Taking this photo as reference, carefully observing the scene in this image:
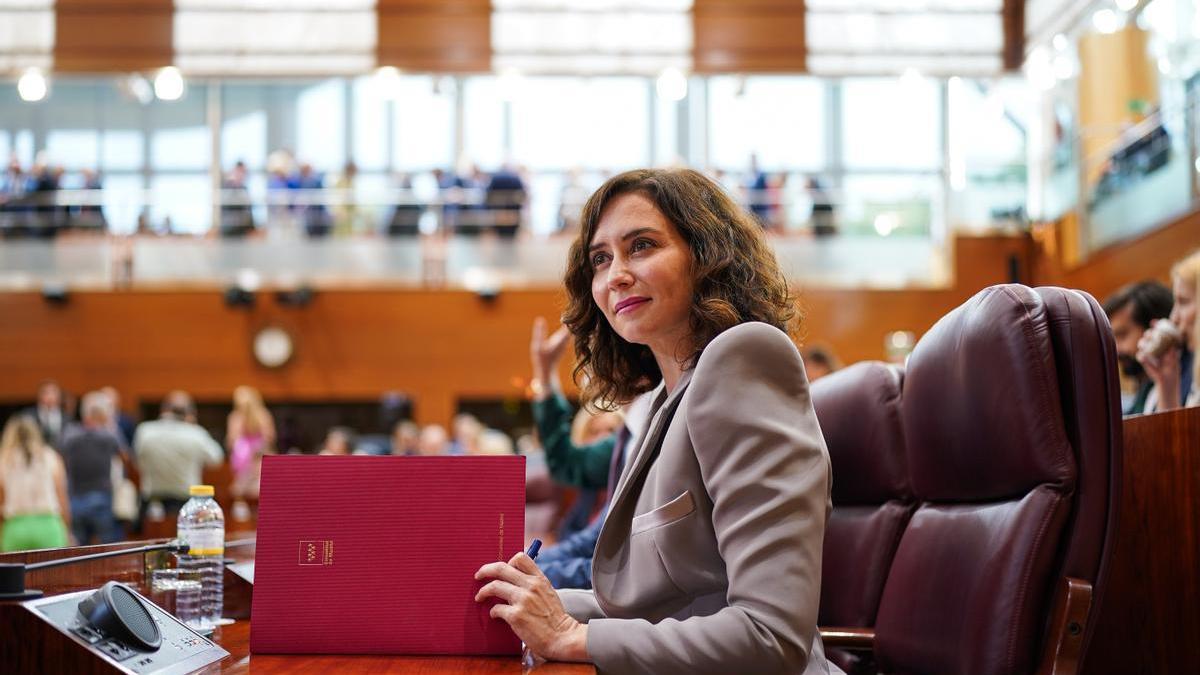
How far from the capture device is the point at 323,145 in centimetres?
1833

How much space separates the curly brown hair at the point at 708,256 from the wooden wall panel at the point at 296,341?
33.3 feet

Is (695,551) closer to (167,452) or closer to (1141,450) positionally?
(1141,450)

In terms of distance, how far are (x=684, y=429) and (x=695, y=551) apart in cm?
16

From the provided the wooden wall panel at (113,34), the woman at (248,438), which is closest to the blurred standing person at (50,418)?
the woman at (248,438)

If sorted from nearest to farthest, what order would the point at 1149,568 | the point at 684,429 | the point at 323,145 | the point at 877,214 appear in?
1. the point at 684,429
2. the point at 1149,568
3. the point at 877,214
4. the point at 323,145

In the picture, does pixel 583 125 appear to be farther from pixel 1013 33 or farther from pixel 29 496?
pixel 29 496

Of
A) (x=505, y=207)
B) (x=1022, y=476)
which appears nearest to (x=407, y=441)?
(x=505, y=207)

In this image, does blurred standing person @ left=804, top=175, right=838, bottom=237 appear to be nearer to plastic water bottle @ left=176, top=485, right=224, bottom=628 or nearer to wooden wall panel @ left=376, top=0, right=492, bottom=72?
wooden wall panel @ left=376, top=0, right=492, bottom=72

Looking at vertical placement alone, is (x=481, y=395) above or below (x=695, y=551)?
below

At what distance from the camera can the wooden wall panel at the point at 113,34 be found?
27.9 ft

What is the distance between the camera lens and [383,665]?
142cm

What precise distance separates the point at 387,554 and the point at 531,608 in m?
0.19

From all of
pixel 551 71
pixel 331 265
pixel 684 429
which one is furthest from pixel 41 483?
pixel 684 429

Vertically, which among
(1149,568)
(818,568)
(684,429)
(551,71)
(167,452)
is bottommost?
(167,452)
